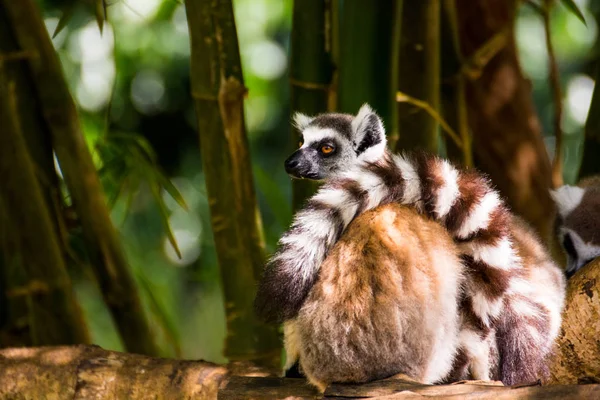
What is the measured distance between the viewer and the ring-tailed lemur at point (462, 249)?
2010 mm

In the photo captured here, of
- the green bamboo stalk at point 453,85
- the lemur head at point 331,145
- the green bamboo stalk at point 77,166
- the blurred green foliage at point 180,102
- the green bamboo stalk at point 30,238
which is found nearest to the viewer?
the lemur head at point 331,145

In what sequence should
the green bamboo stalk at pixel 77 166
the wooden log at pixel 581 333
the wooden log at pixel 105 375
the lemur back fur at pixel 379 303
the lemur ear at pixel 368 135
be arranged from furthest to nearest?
the green bamboo stalk at pixel 77 166 → the lemur ear at pixel 368 135 → the wooden log at pixel 105 375 → the wooden log at pixel 581 333 → the lemur back fur at pixel 379 303

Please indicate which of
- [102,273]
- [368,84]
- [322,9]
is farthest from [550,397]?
[102,273]

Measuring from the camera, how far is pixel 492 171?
4082 millimetres

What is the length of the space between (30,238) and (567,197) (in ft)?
7.20

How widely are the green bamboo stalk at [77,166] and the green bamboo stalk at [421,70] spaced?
129 cm

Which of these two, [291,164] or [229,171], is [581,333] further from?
[229,171]

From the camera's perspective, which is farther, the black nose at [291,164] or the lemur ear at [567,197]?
the lemur ear at [567,197]

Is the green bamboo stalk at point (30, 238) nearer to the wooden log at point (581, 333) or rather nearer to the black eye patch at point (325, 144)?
the black eye patch at point (325, 144)

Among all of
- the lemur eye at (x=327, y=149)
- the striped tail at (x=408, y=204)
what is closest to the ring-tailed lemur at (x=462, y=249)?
the striped tail at (x=408, y=204)

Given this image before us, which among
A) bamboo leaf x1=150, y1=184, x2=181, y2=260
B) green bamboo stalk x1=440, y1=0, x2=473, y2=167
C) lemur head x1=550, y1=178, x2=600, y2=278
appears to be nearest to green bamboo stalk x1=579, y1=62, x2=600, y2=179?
lemur head x1=550, y1=178, x2=600, y2=278

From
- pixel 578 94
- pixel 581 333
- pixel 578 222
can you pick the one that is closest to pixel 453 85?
pixel 578 222

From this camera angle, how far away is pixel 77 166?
295cm

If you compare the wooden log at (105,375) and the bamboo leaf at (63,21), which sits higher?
the bamboo leaf at (63,21)
